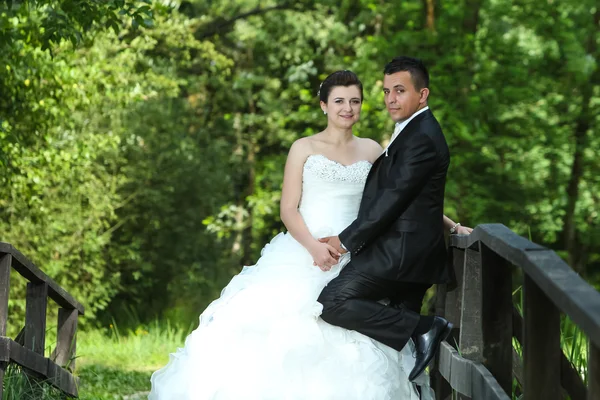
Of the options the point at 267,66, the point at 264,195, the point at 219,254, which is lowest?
the point at 219,254

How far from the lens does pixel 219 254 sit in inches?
763

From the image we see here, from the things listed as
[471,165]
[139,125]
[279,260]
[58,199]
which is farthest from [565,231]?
[279,260]

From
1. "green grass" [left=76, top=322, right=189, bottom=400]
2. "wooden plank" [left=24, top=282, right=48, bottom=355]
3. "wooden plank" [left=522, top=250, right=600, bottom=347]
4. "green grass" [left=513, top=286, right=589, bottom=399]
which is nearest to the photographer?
"wooden plank" [left=522, top=250, right=600, bottom=347]

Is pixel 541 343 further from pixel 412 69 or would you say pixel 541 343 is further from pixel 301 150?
pixel 301 150

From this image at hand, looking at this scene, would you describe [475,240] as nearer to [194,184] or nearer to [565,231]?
[194,184]

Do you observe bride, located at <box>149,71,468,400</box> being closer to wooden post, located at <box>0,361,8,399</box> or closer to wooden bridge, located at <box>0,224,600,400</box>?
wooden bridge, located at <box>0,224,600,400</box>

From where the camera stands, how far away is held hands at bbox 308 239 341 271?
16.0ft

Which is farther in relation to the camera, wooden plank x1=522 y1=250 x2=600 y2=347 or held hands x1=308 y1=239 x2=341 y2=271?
held hands x1=308 y1=239 x2=341 y2=271

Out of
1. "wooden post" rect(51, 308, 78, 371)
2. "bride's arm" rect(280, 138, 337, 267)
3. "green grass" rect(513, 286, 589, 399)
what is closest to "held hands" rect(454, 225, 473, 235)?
"green grass" rect(513, 286, 589, 399)

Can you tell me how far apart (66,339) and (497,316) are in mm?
4537

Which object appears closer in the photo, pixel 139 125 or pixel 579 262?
pixel 139 125

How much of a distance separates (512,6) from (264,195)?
6.25 meters

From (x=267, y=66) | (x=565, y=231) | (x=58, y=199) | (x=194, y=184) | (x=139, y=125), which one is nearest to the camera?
(x=58, y=199)

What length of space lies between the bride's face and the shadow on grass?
130 inches
